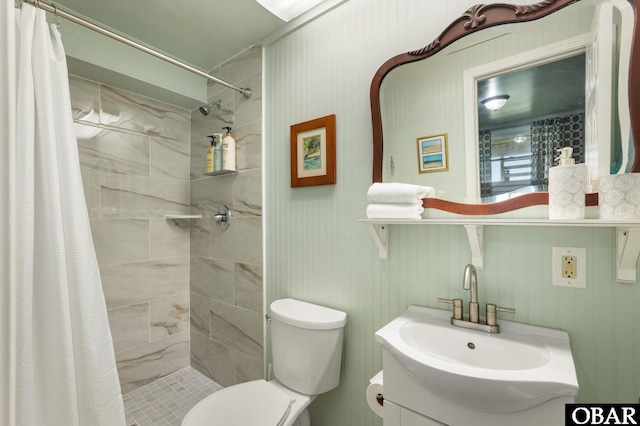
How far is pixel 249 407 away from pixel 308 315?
440 millimetres

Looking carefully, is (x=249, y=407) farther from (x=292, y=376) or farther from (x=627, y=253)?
(x=627, y=253)

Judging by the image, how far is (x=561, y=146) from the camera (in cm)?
92

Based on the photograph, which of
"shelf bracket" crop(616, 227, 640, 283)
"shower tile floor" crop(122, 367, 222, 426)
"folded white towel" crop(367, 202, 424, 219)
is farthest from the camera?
"shower tile floor" crop(122, 367, 222, 426)

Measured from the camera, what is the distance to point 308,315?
137cm

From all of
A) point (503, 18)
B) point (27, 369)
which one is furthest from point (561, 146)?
point (27, 369)

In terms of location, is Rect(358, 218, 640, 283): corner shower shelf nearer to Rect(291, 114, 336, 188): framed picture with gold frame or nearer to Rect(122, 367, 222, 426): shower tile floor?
Rect(291, 114, 336, 188): framed picture with gold frame

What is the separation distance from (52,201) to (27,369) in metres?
0.48

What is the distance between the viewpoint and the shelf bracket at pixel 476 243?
101 cm

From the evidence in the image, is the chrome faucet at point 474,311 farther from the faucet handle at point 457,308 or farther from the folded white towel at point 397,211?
the folded white towel at point 397,211

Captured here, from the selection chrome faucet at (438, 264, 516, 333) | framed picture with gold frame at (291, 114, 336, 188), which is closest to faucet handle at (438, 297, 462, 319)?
chrome faucet at (438, 264, 516, 333)

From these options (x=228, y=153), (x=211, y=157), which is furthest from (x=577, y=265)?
(x=211, y=157)

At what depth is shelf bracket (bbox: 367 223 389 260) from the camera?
1232 millimetres

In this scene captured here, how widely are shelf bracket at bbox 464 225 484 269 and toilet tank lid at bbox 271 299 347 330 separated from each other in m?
0.62

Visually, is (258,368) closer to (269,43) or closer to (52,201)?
(52,201)
